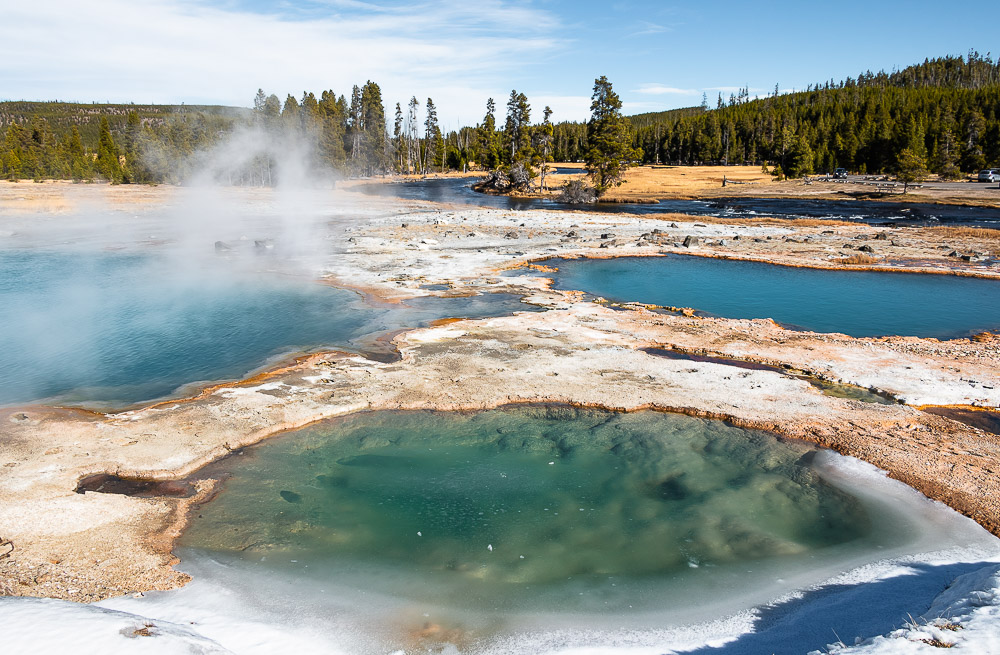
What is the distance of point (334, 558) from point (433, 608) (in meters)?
1.35

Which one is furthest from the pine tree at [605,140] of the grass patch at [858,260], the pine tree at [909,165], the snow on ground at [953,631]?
the snow on ground at [953,631]

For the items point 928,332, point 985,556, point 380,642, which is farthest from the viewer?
point 928,332

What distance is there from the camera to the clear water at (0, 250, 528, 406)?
11.4 meters

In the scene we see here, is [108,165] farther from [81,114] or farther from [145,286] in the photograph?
[81,114]

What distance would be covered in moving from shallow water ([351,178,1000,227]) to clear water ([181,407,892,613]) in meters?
34.7

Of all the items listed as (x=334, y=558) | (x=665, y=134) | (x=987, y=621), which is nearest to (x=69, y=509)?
(x=334, y=558)

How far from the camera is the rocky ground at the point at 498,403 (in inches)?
256

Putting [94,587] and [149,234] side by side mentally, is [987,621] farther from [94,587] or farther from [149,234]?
[149,234]

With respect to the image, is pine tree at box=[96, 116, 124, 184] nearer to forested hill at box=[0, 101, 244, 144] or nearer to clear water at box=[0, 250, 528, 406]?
clear water at box=[0, 250, 528, 406]

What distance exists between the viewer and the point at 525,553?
662 centimetres

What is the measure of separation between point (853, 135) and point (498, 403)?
287ft

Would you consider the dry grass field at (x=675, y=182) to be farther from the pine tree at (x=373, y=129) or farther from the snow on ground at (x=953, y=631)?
the snow on ground at (x=953, y=631)

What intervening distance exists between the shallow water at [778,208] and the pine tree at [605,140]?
4795 millimetres

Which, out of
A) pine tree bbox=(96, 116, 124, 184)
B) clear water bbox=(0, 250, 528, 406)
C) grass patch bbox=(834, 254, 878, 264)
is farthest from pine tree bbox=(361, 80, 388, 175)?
grass patch bbox=(834, 254, 878, 264)
